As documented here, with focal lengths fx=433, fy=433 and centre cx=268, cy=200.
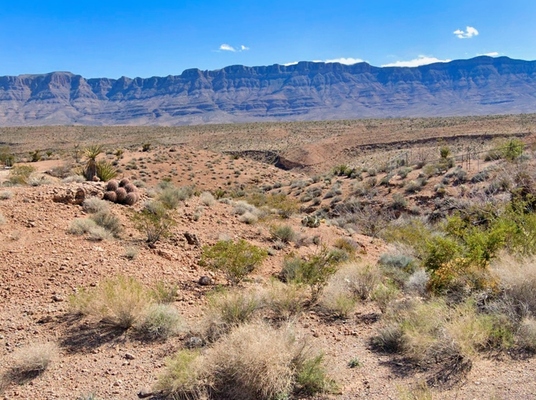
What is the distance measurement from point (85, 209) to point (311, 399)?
9.19 m

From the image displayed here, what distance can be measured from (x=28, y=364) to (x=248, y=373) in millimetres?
2784

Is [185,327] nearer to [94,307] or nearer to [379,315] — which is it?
[94,307]

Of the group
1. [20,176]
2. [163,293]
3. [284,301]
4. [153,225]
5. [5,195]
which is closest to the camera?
[284,301]

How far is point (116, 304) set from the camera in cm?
634

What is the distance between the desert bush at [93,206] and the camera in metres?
11.8

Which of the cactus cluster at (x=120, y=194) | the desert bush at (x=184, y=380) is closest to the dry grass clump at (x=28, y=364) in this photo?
the desert bush at (x=184, y=380)

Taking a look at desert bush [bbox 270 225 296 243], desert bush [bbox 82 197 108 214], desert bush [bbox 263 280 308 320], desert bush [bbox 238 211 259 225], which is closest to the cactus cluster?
desert bush [bbox 82 197 108 214]

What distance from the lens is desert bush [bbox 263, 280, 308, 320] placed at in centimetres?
688

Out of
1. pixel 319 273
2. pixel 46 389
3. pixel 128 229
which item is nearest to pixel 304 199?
pixel 128 229

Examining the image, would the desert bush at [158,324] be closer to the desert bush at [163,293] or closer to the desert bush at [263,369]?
the desert bush at [163,293]

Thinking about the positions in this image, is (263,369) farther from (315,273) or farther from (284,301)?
(315,273)

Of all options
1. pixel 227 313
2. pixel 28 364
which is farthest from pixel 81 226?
pixel 227 313

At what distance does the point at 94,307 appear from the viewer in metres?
6.54

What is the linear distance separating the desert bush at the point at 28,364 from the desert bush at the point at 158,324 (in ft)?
4.06
